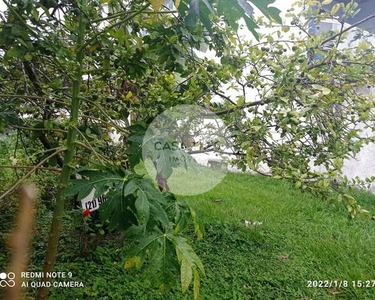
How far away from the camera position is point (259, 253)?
6.59 feet

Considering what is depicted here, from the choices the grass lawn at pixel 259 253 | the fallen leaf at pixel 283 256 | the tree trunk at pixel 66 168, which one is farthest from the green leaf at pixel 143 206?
the fallen leaf at pixel 283 256

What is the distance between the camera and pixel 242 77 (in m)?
1.63

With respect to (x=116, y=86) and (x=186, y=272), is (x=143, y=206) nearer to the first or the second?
(x=186, y=272)

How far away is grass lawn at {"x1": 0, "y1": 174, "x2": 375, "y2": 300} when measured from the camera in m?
1.58

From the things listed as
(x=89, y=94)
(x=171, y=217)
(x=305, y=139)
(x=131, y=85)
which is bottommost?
(x=171, y=217)

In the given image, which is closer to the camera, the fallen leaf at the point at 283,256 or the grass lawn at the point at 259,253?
the grass lawn at the point at 259,253

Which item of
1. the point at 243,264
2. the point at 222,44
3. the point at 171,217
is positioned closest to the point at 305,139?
the point at 222,44

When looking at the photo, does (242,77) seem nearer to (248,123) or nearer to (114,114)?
(248,123)

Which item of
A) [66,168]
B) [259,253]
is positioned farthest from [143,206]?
[259,253]

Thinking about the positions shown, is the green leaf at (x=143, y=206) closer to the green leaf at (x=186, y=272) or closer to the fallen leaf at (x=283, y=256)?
the green leaf at (x=186, y=272)

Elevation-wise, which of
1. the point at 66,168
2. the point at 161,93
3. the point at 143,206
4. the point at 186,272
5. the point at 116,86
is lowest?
the point at 186,272

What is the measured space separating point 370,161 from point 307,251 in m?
1.49

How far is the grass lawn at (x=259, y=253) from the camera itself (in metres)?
1.58

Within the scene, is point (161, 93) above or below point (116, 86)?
below
